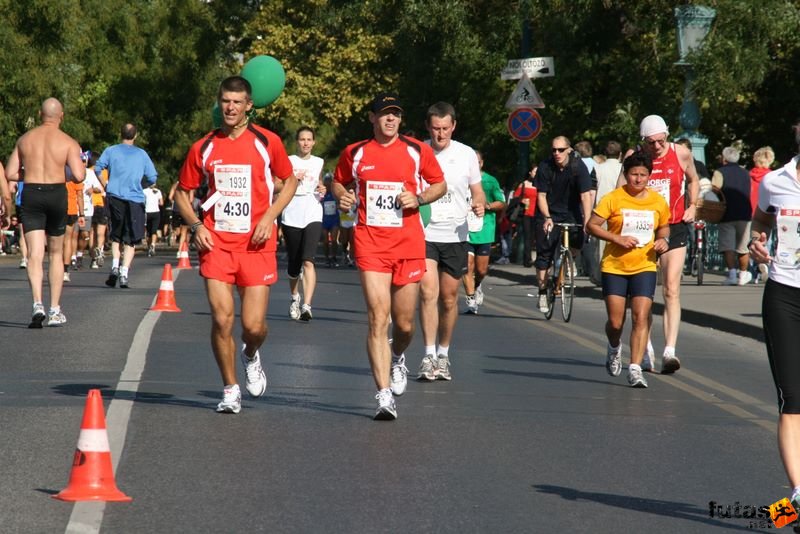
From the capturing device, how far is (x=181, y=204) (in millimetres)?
9547

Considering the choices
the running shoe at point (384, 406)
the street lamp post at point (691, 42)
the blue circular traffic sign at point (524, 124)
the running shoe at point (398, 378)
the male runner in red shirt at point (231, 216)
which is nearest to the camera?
the running shoe at point (384, 406)

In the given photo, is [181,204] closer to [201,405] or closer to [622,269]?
[201,405]

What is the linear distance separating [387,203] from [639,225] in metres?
2.58

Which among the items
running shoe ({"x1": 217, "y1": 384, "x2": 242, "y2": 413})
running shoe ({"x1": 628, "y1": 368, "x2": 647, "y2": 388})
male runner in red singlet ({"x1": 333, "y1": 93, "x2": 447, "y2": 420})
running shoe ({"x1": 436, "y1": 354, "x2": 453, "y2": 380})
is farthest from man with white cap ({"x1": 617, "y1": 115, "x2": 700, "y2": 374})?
running shoe ({"x1": 217, "y1": 384, "x2": 242, "y2": 413})

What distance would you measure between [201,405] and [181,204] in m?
1.19

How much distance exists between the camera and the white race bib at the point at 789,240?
660 centimetres

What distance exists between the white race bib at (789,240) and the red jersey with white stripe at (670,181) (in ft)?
18.9

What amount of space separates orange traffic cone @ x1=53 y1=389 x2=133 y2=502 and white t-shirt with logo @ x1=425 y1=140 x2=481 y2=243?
17.1ft

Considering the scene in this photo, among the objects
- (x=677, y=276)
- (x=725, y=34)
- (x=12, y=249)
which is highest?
(x=725, y=34)

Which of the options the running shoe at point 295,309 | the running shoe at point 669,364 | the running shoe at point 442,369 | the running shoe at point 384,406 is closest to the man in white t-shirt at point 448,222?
the running shoe at point 442,369

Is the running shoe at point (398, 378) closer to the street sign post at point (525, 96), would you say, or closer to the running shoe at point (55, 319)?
the running shoe at point (55, 319)

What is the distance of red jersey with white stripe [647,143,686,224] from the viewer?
12.4 metres

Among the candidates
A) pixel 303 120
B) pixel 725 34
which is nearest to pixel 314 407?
pixel 725 34

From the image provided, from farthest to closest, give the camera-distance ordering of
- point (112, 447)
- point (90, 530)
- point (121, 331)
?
point (121, 331) < point (112, 447) < point (90, 530)
